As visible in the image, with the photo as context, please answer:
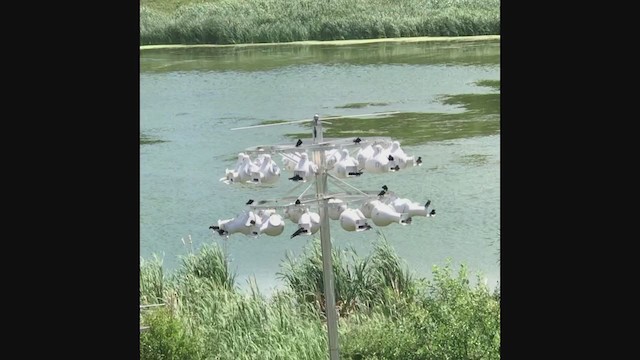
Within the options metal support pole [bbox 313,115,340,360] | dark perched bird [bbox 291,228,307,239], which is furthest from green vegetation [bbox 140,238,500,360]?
dark perched bird [bbox 291,228,307,239]

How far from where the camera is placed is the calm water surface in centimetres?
625

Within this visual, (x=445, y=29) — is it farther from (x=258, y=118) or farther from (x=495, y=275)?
(x=495, y=275)

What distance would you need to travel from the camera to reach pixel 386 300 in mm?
5660

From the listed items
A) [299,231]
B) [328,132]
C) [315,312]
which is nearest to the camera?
[299,231]

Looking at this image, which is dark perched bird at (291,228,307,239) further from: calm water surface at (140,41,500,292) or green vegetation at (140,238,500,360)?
calm water surface at (140,41,500,292)

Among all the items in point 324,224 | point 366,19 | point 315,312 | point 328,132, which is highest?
point 366,19

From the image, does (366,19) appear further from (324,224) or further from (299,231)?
(299,231)

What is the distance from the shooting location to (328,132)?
22.4 ft

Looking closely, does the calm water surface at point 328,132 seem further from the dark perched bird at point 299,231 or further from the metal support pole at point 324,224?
the dark perched bird at point 299,231

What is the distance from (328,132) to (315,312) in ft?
5.35

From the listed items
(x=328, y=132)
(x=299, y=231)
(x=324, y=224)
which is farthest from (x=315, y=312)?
(x=299, y=231)

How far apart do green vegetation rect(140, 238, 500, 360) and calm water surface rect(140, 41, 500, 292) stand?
20 centimetres

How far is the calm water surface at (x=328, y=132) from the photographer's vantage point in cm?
625
